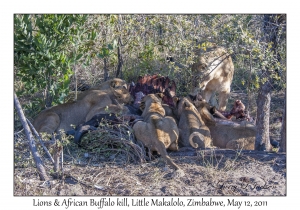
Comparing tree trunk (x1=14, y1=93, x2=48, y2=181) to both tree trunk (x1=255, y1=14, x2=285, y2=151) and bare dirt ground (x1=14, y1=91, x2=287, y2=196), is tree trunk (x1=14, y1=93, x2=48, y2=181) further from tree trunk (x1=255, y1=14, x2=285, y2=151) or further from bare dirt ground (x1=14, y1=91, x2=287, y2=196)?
tree trunk (x1=255, y1=14, x2=285, y2=151)

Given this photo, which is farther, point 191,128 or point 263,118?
point 191,128

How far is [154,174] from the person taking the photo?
771cm

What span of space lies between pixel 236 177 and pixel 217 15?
307 centimetres

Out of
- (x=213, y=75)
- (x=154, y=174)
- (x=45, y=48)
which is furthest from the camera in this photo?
(x=213, y=75)

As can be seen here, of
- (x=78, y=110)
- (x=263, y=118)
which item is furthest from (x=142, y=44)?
(x=263, y=118)

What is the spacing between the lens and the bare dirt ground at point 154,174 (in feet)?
23.7

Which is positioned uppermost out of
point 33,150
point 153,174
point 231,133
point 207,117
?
point 207,117

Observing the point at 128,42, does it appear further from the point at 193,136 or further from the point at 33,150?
the point at 33,150

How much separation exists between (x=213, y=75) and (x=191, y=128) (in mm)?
2278

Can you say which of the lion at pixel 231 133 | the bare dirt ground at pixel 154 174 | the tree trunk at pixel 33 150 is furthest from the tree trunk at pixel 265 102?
the tree trunk at pixel 33 150

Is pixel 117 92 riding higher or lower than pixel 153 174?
higher

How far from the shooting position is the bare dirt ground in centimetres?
721

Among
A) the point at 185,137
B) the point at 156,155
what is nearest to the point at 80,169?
the point at 156,155

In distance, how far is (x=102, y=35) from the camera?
35.4ft
